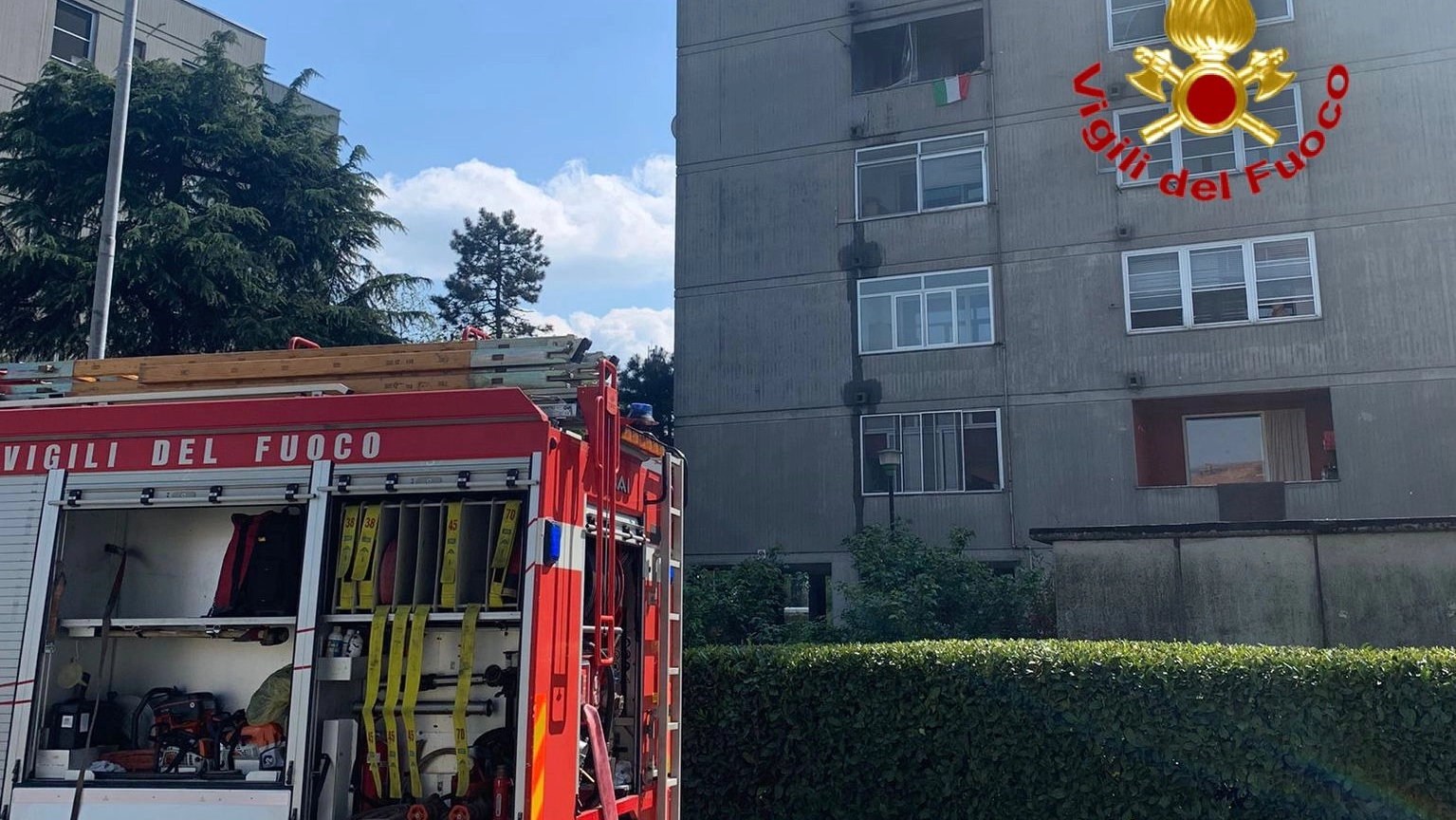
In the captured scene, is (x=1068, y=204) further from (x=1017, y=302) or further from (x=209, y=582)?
(x=209, y=582)

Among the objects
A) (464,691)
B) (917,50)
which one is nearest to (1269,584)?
(464,691)

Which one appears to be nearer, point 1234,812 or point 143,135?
point 1234,812

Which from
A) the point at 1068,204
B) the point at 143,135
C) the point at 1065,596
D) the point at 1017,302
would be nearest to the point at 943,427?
the point at 1017,302

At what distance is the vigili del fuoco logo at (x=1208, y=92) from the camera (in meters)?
19.9

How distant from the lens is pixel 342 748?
6.07 m

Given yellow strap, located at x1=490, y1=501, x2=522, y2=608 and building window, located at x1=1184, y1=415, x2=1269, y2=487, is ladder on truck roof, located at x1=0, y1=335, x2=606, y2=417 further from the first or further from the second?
building window, located at x1=1184, y1=415, x2=1269, y2=487

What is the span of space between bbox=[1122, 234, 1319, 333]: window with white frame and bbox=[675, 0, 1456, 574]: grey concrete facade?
243 mm

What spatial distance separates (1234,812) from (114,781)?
23.3 ft

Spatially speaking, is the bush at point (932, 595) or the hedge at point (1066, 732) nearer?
the hedge at point (1066, 732)

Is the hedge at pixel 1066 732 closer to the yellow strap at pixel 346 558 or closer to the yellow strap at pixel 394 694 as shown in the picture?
the yellow strap at pixel 394 694

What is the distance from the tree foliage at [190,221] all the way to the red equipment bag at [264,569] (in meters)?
15.4

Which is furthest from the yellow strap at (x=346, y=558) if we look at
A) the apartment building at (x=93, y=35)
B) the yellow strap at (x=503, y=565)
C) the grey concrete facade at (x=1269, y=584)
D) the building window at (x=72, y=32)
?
the building window at (x=72, y=32)

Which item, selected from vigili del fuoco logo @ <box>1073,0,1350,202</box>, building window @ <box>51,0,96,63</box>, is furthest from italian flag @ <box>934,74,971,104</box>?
building window @ <box>51,0,96,63</box>

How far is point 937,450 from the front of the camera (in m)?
23.0
